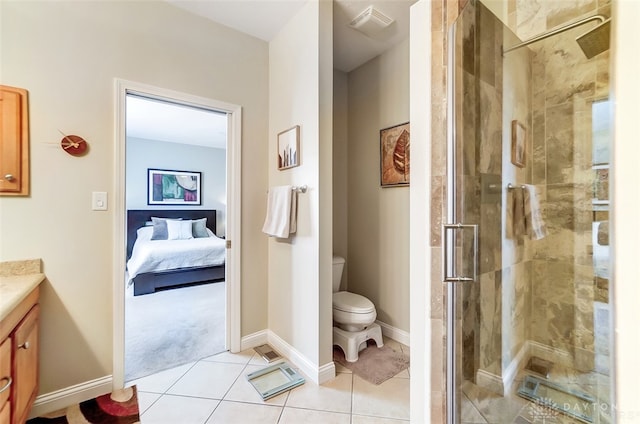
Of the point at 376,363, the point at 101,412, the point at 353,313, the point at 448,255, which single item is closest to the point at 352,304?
the point at 353,313

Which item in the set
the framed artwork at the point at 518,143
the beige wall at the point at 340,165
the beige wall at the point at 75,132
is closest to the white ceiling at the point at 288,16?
the beige wall at the point at 75,132

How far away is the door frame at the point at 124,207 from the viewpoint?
5.80ft

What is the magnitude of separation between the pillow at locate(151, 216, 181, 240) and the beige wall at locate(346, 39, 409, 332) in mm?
3777

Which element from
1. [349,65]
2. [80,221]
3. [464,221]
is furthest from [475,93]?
[80,221]

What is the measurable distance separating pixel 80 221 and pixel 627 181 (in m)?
2.32

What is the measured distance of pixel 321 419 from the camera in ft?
5.00

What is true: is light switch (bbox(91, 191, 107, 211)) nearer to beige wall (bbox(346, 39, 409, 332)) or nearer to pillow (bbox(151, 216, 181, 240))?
beige wall (bbox(346, 39, 409, 332))

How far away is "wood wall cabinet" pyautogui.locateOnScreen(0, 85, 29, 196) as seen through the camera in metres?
1.46

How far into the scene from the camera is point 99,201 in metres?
1.73

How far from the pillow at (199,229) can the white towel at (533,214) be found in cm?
514

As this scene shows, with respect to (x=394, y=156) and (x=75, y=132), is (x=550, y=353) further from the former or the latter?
(x=75, y=132)

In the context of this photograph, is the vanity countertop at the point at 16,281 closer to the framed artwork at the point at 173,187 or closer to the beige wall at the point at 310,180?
the beige wall at the point at 310,180

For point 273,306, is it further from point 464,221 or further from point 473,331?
point 464,221

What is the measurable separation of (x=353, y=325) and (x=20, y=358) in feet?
6.32
